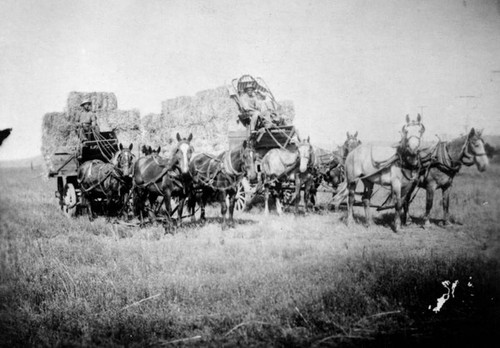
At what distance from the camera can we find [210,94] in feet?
52.4

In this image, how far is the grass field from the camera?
12.6 feet

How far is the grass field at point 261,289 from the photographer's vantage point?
3.83 meters

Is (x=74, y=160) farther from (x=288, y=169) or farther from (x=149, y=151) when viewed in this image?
(x=288, y=169)

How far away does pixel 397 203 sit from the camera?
319 inches

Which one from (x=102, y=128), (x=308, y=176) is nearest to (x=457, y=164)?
(x=308, y=176)

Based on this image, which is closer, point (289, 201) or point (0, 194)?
point (0, 194)

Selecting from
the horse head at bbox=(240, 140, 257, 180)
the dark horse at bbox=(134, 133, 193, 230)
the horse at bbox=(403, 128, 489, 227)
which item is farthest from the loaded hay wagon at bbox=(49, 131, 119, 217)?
the horse at bbox=(403, 128, 489, 227)

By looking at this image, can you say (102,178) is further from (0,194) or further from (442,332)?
(442,332)

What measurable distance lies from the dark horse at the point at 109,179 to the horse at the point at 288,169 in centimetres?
487

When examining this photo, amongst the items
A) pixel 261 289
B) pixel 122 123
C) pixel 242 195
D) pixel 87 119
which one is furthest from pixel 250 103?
pixel 122 123

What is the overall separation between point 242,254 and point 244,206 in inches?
229

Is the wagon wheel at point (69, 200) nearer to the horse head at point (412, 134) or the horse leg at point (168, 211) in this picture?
the horse leg at point (168, 211)

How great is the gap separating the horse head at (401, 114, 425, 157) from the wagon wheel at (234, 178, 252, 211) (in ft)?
19.5

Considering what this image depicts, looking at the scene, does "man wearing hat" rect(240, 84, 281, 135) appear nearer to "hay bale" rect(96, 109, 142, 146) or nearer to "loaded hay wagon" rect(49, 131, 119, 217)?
"loaded hay wagon" rect(49, 131, 119, 217)
